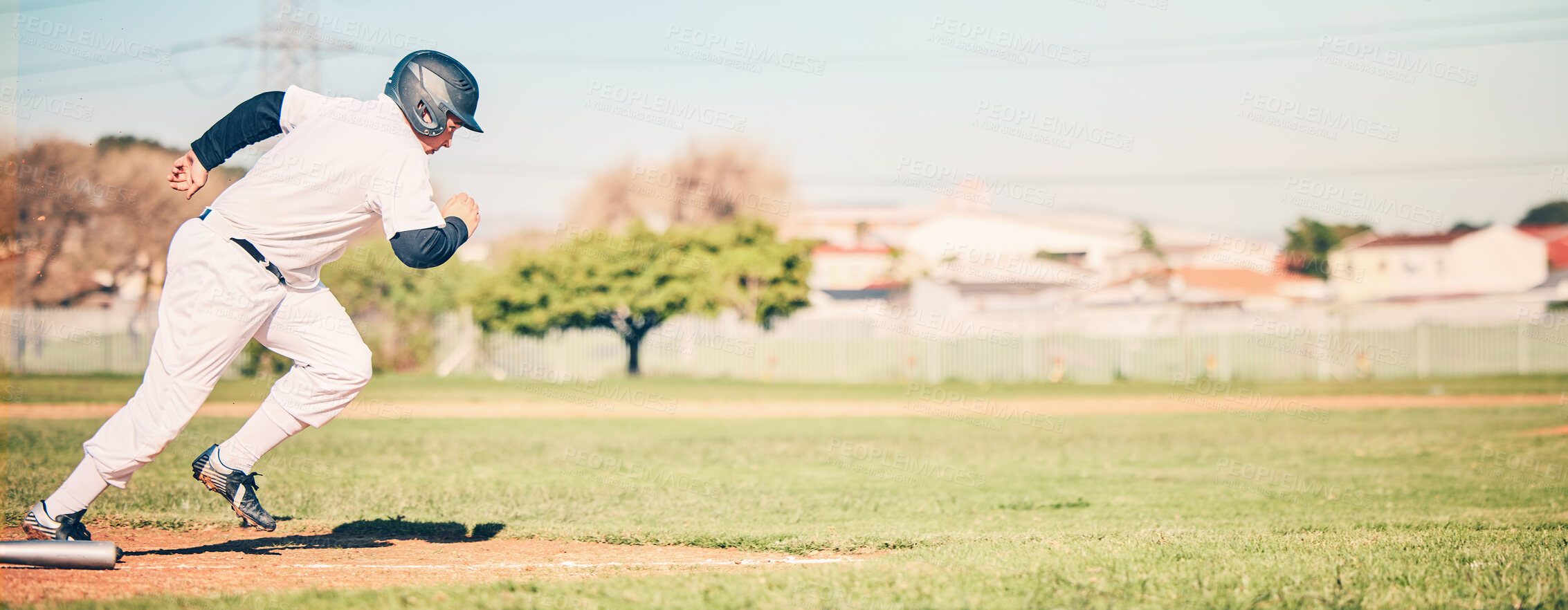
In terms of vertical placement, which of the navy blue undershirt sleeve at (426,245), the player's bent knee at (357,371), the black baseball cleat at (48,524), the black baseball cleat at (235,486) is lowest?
the black baseball cleat at (48,524)

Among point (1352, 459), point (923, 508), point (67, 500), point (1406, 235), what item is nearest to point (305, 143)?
point (67, 500)

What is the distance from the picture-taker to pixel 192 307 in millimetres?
4816

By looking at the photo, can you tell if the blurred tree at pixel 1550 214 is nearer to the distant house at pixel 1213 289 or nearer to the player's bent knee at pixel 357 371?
the distant house at pixel 1213 289

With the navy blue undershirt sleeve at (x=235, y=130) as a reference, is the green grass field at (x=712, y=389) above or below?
A: below

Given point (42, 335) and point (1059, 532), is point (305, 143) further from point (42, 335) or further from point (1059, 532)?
point (42, 335)

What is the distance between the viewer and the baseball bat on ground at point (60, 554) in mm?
4836

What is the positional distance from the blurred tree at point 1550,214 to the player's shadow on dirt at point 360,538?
9555cm

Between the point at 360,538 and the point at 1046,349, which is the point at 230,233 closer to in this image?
the point at 360,538

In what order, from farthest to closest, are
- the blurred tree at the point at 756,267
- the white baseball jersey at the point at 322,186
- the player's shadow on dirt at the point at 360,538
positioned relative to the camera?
the blurred tree at the point at 756,267 → the player's shadow on dirt at the point at 360,538 → the white baseball jersey at the point at 322,186

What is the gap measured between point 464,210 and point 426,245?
446mm

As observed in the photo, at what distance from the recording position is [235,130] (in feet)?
16.5

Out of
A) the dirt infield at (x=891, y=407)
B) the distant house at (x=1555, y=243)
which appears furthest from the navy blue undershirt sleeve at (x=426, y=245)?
the distant house at (x=1555, y=243)

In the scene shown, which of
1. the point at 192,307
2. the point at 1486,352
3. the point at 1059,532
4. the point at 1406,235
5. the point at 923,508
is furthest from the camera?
the point at 1406,235

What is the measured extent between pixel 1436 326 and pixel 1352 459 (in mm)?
23967
